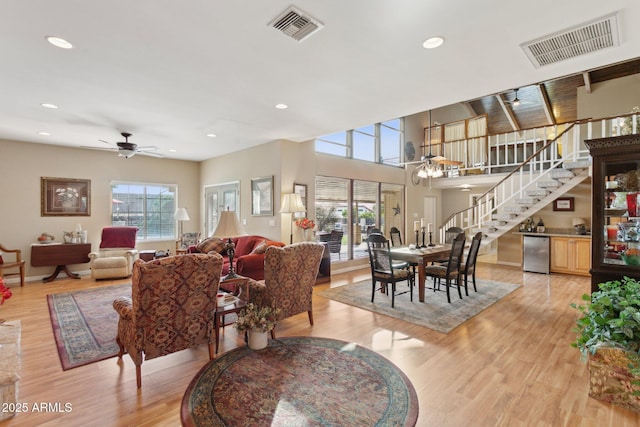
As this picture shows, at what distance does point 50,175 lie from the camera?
6277 millimetres

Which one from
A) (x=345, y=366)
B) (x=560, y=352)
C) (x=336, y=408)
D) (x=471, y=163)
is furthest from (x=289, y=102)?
(x=471, y=163)

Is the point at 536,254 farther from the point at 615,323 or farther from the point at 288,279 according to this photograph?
the point at 288,279

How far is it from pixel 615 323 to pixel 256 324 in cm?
288

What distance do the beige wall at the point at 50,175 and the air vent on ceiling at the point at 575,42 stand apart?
790 cm

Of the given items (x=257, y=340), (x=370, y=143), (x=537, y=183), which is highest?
(x=370, y=143)

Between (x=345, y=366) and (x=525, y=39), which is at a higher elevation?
(x=525, y=39)

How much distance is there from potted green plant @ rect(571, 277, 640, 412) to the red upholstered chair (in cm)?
714

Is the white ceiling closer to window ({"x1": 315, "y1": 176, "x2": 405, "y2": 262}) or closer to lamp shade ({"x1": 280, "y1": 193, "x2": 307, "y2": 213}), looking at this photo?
lamp shade ({"x1": 280, "y1": 193, "x2": 307, "y2": 213})

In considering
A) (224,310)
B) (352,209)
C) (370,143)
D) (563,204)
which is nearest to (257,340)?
(224,310)

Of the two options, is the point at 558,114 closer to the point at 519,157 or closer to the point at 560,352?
the point at 519,157

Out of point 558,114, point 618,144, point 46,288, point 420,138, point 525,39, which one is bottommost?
point 46,288

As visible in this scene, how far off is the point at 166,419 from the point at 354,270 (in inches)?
208

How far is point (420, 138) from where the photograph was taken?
9.44 metres

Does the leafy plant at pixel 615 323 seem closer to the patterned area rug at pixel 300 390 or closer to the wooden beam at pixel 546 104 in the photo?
the patterned area rug at pixel 300 390
